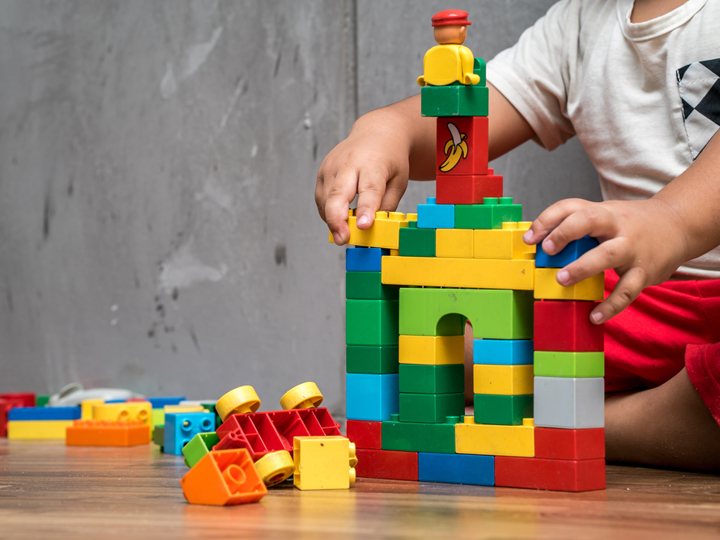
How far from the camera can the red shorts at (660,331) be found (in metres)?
1.04

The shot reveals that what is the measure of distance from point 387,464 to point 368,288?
18 cm

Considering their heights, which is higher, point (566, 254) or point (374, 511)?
point (566, 254)

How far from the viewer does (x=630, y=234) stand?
0.76 metres

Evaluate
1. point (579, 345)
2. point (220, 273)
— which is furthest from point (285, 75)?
point (579, 345)

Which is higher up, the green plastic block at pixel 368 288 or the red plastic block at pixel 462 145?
the red plastic block at pixel 462 145

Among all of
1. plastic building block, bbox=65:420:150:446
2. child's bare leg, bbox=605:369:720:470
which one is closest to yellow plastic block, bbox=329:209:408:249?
child's bare leg, bbox=605:369:720:470

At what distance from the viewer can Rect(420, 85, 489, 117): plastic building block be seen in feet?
2.68

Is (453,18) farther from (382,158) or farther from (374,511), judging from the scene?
(374,511)

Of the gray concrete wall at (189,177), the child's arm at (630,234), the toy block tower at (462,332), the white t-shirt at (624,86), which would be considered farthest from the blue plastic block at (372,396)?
the gray concrete wall at (189,177)

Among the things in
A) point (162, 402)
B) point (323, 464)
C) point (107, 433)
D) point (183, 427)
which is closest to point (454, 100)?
point (323, 464)

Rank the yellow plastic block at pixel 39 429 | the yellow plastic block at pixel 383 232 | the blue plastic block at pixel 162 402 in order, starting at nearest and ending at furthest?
the yellow plastic block at pixel 383 232 → the yellow plastic block at pixel 39 429 → the blue plastic block at pixel 162 402

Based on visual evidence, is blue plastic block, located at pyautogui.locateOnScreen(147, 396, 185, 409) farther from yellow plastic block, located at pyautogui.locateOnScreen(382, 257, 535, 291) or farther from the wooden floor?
yellow plastic block, located at pyautogui.locateOnScreen(382, 257, 535, 291)

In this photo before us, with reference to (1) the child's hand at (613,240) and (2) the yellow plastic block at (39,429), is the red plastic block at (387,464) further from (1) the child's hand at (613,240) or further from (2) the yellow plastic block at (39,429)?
(2) the yellow plastic block at (39,429)

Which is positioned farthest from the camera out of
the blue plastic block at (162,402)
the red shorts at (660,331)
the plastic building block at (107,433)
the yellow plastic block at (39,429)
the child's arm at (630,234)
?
the blue plastic block at (162,402)
